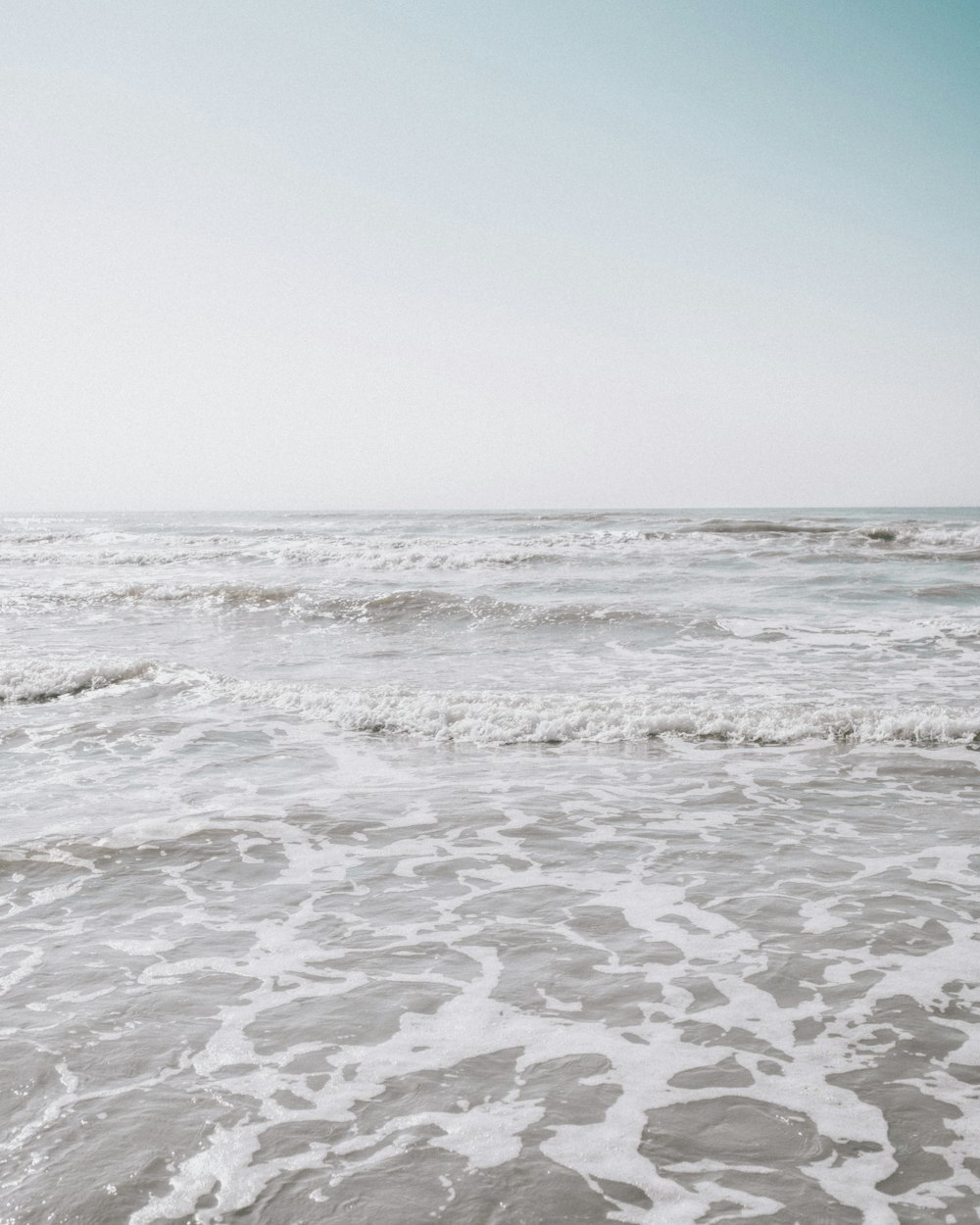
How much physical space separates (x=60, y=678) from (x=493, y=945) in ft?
29.5

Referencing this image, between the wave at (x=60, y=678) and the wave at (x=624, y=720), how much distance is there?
3.17m

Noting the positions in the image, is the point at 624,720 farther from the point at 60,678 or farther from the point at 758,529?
the point at 758,529

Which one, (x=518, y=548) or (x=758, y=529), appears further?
(x=758, y=529)

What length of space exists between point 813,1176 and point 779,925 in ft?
6.13

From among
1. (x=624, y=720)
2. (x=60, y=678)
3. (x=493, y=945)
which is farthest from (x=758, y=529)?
(x=493, y=945)

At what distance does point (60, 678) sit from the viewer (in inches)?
456

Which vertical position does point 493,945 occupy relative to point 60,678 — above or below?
below

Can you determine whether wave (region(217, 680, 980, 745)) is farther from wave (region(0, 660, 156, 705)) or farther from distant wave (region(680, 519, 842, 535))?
distant wave (region(680, 519, 842, 535))

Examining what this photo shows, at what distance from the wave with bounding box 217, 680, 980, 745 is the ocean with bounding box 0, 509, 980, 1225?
51mm

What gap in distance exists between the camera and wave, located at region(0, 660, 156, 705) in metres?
11.1

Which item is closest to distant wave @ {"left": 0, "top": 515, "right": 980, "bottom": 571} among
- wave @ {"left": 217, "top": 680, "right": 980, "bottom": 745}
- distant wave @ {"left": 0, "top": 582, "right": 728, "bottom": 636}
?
distant wave @ {"left": 0, "top": 582, "right": 728, "bottom": 636}

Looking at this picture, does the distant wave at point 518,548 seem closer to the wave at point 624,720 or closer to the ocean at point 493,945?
the ocean at point 493,945

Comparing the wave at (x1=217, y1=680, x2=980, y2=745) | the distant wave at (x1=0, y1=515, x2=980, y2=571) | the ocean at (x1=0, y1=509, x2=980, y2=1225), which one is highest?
the distant wave at (x1=0, y1=515, x2=980, y2=571)

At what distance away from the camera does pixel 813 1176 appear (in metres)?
2.89
